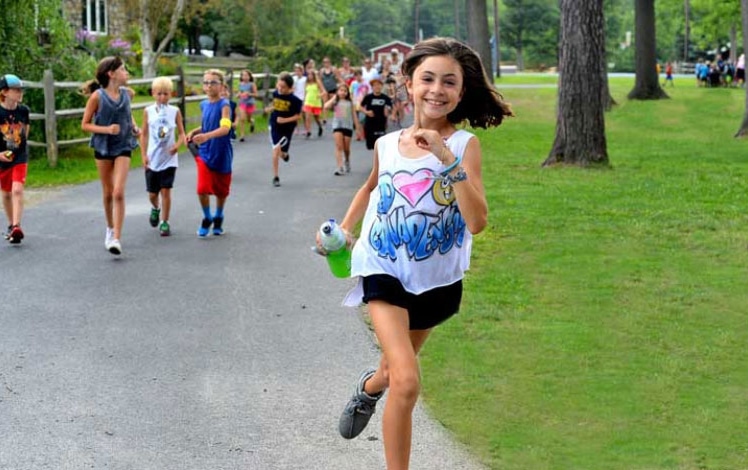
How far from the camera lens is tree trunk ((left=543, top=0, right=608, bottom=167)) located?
20484 millimetres

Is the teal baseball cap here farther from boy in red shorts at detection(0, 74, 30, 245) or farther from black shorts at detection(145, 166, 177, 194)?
black shorts at detection(145, 166, 177, 194)

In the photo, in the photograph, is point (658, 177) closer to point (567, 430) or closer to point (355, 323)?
point (355, 323)

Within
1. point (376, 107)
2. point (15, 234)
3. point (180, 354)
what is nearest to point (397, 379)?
→ point (180, 354)

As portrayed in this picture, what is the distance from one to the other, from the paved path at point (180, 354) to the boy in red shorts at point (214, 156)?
356 millimetres

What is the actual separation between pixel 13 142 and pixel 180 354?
17.1 ft

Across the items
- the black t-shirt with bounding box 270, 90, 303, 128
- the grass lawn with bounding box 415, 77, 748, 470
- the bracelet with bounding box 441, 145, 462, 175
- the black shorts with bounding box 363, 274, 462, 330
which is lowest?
the grass lawn with bounding box 415, 77, 748, 470

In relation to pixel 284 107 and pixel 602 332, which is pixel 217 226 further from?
pixel 284 107

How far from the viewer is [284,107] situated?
1972 cm

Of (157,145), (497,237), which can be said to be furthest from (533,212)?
(157,145)

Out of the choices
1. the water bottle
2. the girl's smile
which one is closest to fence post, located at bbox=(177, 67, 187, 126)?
the water bottle

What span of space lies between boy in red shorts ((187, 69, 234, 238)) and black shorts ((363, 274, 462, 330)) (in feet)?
27.4

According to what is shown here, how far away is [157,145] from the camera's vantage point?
1327 centimetres

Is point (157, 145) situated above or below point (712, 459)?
above

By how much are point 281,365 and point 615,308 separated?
9.44ft
